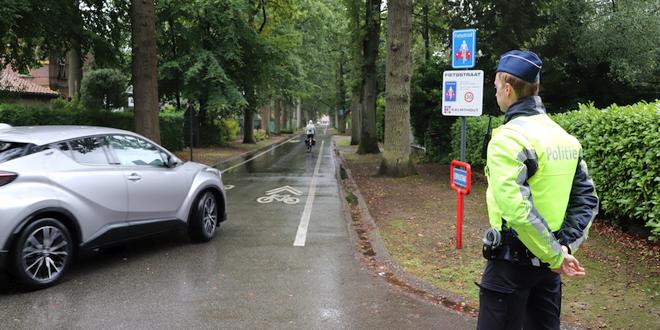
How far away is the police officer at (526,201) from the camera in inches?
99.1

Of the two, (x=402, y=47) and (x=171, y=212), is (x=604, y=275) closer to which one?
(x=171, y=212)

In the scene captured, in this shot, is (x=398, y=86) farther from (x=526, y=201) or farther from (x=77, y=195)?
(x=526, y=201)

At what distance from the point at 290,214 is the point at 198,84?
59.5 feet

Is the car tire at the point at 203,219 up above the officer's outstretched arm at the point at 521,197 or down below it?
below

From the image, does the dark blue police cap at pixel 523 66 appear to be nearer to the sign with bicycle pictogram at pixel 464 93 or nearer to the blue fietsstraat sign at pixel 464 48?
the sign with bicycle pictogram at pixel 464 93

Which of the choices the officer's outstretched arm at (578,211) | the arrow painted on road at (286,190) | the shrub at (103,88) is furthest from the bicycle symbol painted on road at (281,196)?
the shrub at (103,88)

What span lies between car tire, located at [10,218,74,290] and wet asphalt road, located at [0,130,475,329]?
6.0 inches

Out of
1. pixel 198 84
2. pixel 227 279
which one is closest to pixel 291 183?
pixel 227 279

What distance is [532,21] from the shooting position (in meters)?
18.1

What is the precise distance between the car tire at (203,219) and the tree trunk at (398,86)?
7808mm

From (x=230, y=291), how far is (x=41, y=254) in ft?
6.28

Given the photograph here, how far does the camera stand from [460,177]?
6840 mm

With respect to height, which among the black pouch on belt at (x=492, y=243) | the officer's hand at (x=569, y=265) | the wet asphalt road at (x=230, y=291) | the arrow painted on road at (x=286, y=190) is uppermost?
the black pouch on belt at (x=492, y=243)

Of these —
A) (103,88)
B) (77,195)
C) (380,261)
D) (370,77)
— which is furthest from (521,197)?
(103,88)
